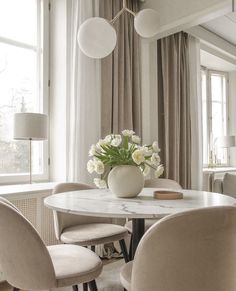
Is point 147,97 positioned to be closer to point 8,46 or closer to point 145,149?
point 8,46

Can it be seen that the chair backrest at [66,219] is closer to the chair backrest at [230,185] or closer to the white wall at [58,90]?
the white wall at [58,90]

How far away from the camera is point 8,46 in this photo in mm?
3031

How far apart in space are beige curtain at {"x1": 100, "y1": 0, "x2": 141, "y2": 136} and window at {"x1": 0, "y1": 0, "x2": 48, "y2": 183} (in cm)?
64

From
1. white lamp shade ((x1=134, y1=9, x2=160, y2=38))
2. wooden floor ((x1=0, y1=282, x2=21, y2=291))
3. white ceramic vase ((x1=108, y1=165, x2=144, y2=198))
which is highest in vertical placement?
white lamp shade ((x1=134, y1=9, x2=160, y2=38))

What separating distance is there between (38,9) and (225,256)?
305 centimetres

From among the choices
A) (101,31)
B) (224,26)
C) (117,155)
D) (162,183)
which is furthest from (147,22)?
(224,26)

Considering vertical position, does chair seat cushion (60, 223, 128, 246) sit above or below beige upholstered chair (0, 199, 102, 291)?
below

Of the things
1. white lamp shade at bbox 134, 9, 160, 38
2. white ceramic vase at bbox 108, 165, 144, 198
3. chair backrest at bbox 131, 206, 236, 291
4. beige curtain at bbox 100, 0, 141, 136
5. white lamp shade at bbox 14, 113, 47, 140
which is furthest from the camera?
beige curtain at bbox 100, 0, 141, 136

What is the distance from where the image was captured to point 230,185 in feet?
12.3

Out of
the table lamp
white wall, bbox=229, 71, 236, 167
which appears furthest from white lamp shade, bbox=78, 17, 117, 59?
white wall, bbox=229, 71, 236, 167

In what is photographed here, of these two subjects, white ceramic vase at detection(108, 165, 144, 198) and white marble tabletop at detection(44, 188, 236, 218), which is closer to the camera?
white marble tabletop at detection(44, 188, 236, 218)

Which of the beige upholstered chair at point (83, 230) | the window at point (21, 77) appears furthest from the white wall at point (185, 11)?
the beige upholstered chair at point (83, 230)

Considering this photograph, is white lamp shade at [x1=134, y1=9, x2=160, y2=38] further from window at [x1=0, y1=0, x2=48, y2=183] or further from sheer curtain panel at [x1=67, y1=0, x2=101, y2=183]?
window at [x1=0, y1=0, x2=48, y2=183]

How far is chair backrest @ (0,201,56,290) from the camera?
129cm
